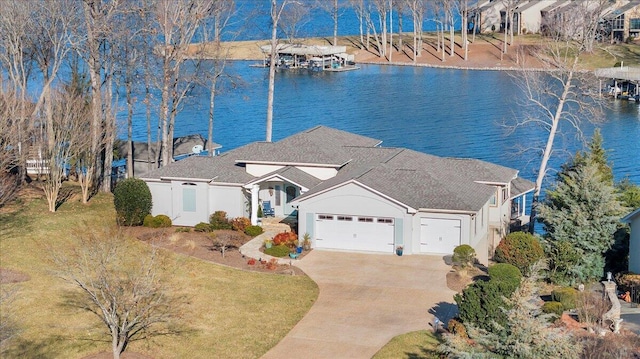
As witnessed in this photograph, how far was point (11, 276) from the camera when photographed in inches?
1465

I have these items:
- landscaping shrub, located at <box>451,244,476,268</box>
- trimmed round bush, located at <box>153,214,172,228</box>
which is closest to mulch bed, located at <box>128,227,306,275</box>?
trimmed round bush, located at <box>153,214,172,228</box>

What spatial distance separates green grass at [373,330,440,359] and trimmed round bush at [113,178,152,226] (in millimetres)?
19223

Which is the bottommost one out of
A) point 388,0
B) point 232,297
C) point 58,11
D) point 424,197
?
point 232,297

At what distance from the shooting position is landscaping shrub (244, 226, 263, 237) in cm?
4472

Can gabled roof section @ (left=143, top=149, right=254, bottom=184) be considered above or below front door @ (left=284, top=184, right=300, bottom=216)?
above

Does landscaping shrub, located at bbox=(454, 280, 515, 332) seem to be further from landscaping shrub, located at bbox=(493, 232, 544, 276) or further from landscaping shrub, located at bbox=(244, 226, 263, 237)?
landscaping shrub, located at bbox=(244, 226, 263, 237)

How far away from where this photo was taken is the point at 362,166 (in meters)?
46.8

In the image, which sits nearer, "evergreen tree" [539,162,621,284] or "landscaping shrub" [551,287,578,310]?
"landscaping shrub" [551,287,578,310]

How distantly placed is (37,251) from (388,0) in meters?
106

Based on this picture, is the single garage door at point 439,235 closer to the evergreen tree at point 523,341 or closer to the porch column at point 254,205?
the porch column at point 254,205

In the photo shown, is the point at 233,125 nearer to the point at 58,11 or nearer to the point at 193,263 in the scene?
the point at 58,11

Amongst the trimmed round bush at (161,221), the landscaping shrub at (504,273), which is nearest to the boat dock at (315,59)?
the trimmed round bush at (161,221)

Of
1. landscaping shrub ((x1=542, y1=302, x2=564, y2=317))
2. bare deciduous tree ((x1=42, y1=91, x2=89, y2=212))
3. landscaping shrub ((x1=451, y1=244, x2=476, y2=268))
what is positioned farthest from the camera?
bare deciduous tree ((x1=42, y1=91, x2=89, y2=212))

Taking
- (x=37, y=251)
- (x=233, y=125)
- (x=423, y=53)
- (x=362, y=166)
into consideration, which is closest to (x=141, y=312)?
(x=37, y=251)
